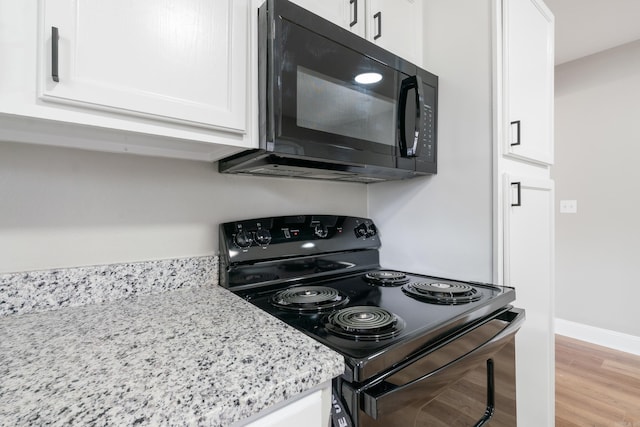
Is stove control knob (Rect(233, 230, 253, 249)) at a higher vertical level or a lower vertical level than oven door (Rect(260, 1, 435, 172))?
lower

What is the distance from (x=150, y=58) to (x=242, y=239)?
60 centimetres

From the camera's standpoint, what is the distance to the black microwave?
0.79 metres

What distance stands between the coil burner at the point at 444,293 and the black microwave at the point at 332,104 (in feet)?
1.42

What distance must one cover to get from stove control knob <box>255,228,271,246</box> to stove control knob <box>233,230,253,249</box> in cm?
3

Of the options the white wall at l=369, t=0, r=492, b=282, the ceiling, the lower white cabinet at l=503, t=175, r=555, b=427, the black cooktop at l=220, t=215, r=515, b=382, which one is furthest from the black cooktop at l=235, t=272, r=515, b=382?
the ceiling

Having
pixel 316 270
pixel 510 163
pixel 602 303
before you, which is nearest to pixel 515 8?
pixel 510 163

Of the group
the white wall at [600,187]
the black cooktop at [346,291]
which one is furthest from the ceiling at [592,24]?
the black cooktop at [346,291]

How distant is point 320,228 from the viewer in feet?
4.20

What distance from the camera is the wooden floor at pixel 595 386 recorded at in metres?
1.69

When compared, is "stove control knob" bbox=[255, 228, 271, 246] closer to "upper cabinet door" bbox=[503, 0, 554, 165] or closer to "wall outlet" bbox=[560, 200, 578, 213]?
"upper cabinet door" bbox=[503, 0, 554, 165]

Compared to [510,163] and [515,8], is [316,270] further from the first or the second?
[515,8]

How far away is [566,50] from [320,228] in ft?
9.62

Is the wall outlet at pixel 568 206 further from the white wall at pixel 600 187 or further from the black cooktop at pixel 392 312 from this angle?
the black cooktop at pixel 392 312

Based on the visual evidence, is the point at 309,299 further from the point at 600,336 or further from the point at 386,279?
the point at 600,336
